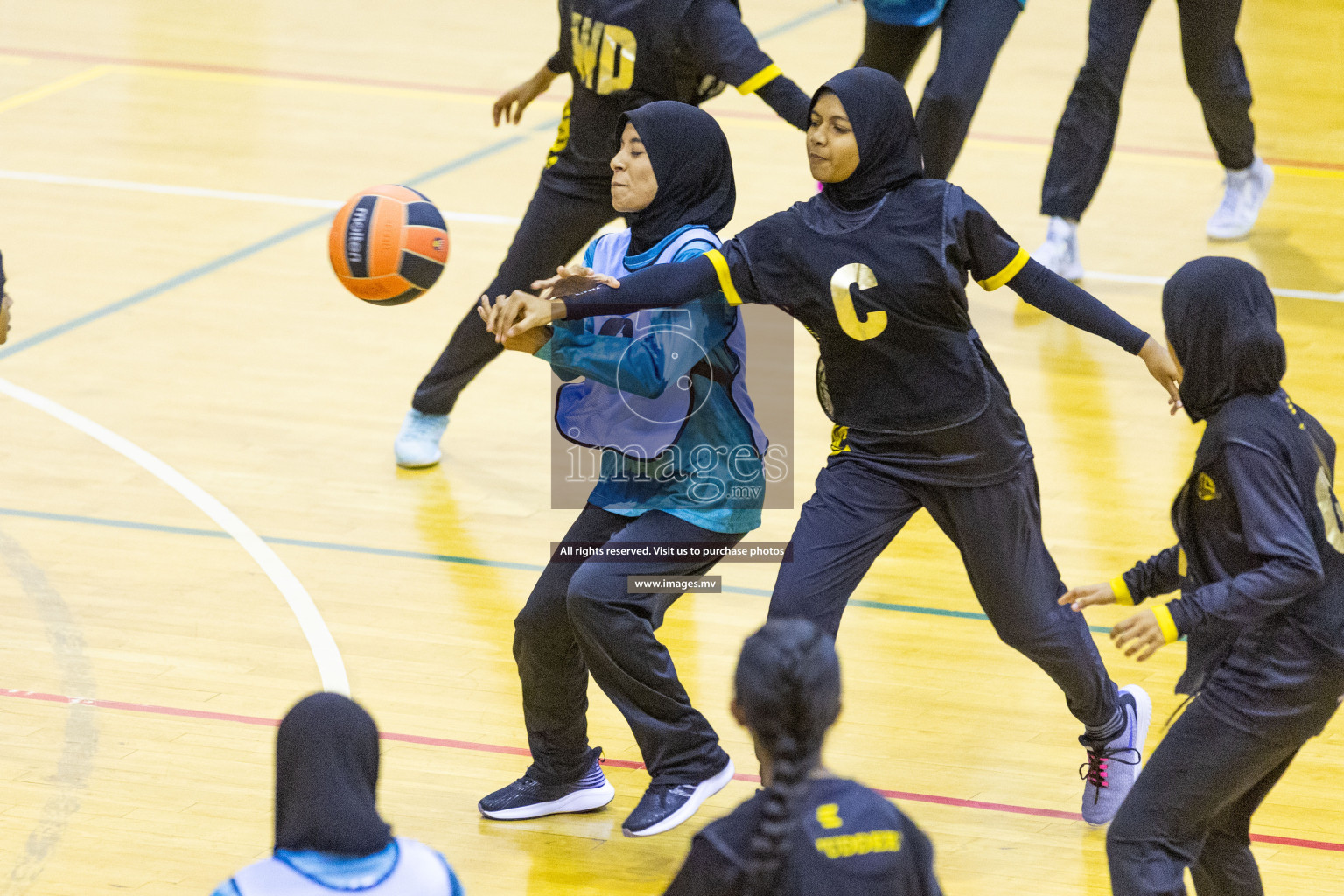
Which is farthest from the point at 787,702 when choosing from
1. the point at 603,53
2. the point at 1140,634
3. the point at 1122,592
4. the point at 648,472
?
the point at 603,53

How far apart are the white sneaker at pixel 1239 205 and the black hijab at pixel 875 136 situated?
568 cm

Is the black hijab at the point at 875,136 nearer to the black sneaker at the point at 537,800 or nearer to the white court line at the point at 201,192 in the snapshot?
the black sneaker at the point at 537,800

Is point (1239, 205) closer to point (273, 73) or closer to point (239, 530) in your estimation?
point (239, 530)

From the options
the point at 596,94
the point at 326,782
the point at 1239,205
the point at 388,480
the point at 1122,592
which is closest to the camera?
the point at 326,782

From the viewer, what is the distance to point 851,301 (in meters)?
4.15

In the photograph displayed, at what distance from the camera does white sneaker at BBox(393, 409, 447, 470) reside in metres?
6.84

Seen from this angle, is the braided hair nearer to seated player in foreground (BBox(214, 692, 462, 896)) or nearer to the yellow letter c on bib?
seated player in foreground (BBox(214, 692, 462, 896))

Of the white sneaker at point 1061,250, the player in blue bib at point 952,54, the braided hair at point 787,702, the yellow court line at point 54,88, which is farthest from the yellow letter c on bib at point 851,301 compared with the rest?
the yellow court line at point 54,88

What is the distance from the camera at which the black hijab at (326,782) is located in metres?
2.63

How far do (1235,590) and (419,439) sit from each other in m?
4.05

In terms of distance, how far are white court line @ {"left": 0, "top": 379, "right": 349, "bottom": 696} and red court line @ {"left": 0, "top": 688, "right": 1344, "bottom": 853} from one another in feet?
0.99

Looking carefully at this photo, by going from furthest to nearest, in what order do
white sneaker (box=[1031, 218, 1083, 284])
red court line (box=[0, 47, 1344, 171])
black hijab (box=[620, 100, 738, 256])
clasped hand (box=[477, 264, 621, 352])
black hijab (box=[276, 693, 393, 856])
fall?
red court line (box=[0, 47, 1344, 171]), white sneaker (box=[1031, 218, 1083, 284]), black hijab (box=[620, 100, 738, 256]), clasped hand (box=[477, 264, 621, 352]), black hijab (box=[276, 693, 393, 856])

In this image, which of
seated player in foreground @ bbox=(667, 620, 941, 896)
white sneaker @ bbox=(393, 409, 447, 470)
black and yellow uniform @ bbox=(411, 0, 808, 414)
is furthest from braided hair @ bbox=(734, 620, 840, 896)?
white sneaker @ bbox=(393, 409, 447, 470)

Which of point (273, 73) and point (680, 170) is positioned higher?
point (680, 170)
